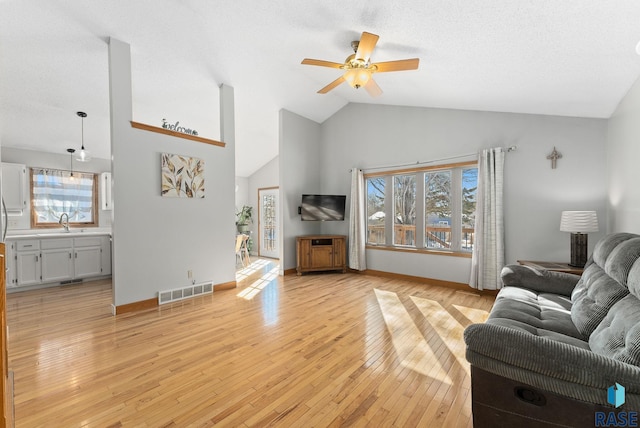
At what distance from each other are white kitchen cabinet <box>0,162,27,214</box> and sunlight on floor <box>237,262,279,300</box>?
13.7 ft

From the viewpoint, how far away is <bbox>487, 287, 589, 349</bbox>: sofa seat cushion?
172cm

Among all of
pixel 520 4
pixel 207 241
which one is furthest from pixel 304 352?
pixel 520 4

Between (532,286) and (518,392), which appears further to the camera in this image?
(532,286)

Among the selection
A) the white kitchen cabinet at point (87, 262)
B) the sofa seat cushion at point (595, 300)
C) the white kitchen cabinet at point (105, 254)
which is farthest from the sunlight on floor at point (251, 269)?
the sofa seat cushion at point (595, 300)

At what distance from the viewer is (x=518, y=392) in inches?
52.6

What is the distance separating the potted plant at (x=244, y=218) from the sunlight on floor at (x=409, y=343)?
5135 millimetres

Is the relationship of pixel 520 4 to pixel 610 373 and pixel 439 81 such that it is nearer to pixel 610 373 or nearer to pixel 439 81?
pixel 439 81

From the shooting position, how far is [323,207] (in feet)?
18.6

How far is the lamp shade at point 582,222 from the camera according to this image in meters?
3.12

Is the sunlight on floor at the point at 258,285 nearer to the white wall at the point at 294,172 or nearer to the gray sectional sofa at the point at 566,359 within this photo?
the white wall at the point at 294,172

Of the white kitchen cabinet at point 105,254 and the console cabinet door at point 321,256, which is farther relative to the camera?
the console cabinet door at point 321,256

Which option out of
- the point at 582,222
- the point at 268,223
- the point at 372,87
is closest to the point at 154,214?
the point at 372,87

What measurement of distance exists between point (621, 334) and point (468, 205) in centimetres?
336

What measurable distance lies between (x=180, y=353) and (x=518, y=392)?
2431 millimetres
